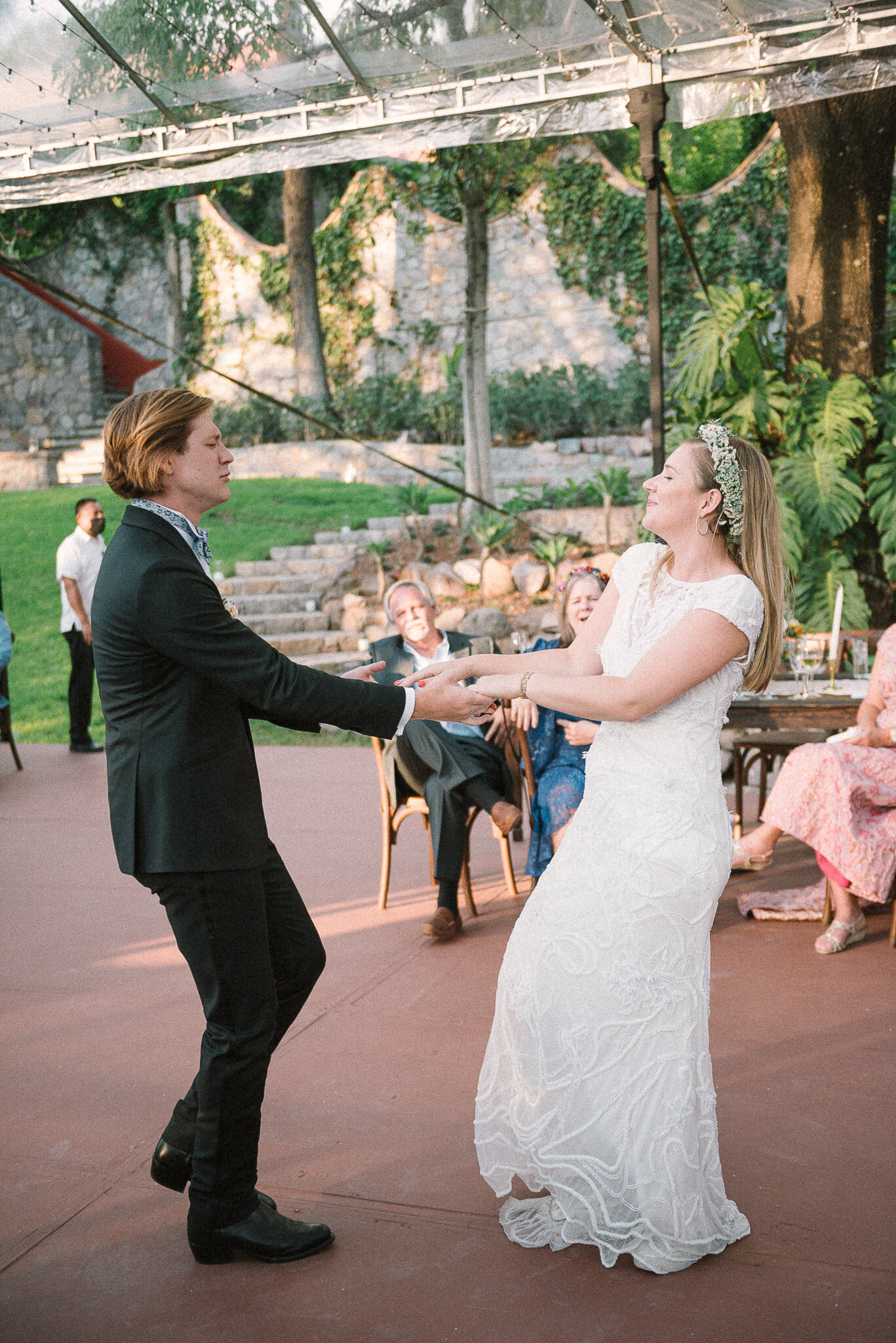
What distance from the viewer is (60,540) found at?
14.2 meters

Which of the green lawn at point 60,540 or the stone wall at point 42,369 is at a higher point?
the stone wall at point 42,369

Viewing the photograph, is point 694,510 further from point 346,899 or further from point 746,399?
point 746,399

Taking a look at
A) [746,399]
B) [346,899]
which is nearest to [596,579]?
[346,899]

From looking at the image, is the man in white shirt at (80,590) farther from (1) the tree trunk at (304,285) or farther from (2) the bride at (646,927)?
(1) the tree trunk at (304,285)

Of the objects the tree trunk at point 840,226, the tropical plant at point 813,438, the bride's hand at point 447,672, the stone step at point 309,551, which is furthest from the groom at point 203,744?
the stone step at point 309,551

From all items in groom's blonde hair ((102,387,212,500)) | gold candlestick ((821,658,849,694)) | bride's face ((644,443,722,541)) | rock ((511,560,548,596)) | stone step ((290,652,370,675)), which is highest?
groom's blonde hair ((102,387,212,500))

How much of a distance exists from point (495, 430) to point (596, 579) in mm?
11104

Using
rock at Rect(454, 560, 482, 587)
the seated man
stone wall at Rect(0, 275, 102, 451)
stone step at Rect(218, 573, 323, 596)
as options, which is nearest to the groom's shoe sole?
the seated man

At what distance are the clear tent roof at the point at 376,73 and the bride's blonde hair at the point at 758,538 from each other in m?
3.13

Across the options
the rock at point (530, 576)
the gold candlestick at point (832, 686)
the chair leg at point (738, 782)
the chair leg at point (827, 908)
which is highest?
the rock at point (530, 576)

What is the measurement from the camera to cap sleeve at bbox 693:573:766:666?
2.36 metres

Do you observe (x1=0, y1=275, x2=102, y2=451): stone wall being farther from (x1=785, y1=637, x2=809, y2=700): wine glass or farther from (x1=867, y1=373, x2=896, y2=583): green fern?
(x1=785, y1=637, x2=809, y2=700): wine glass

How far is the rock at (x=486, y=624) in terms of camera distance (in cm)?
1042

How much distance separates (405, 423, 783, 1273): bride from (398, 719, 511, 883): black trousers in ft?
7.08
